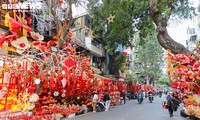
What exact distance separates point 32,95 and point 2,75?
1.94 metres

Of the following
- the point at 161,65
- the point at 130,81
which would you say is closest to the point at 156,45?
the point at 161,65

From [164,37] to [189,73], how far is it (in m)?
2.23

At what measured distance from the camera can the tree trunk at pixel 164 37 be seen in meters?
14.1

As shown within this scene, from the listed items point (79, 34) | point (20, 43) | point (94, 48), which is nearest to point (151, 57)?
point (94, 48)

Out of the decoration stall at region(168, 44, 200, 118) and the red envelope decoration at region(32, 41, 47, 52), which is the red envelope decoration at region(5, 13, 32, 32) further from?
the decoration stall at region(168, 44, 200, 118)

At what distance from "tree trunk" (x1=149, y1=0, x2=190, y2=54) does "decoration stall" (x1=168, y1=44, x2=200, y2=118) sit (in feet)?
1.34

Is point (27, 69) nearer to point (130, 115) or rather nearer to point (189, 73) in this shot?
point (189, 73)

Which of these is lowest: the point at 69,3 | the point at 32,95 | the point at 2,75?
the point at 32,95

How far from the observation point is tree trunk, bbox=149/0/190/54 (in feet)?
46.4

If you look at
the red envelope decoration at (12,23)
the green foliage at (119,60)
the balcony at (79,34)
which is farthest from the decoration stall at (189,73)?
the green foliage at (119,60)

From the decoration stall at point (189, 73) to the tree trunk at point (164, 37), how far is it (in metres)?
0.41

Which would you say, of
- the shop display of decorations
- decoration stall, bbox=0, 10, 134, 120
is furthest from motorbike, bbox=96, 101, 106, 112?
the shop display of decorations

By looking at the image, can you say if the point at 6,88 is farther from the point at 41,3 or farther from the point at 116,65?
the point at 116,65

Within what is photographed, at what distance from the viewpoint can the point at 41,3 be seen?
52.3 ft
